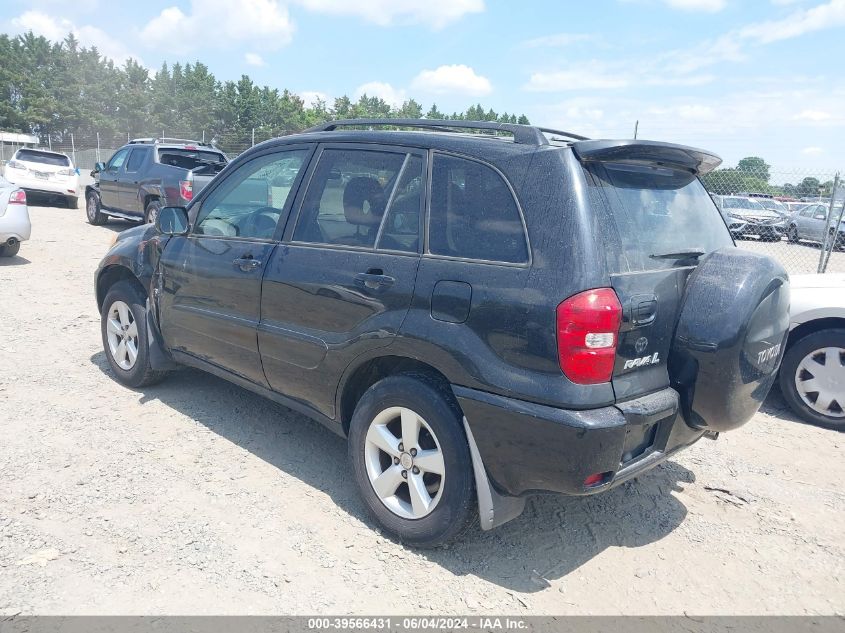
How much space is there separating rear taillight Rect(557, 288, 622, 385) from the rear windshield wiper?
51cm

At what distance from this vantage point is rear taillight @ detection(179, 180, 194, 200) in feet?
37.6

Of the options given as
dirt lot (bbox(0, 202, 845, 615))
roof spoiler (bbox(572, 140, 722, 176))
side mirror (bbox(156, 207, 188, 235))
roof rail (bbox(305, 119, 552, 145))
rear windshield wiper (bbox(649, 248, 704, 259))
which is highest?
roof rail (bbox(305, 119, 552, 145))

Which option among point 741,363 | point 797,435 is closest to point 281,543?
point 741,363

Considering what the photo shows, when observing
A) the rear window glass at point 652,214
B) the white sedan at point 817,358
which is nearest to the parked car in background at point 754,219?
the white sedan at point 817,358

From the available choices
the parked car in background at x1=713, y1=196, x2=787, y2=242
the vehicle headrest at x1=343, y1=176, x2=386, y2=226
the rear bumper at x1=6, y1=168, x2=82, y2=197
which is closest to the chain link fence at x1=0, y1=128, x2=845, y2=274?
the parked car in background at x1=713, y1=196, x2=787, y2=242

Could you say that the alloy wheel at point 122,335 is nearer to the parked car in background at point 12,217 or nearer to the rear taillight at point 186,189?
the parked car in background at point 12,217

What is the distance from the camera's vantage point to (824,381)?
4.85 meters

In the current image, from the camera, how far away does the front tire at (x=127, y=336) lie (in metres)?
4.72

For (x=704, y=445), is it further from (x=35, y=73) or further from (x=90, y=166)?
(x=35, y=73)

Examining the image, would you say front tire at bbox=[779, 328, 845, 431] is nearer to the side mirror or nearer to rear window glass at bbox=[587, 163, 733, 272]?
rear window glass at bbox=[587, 163, 733, 272]

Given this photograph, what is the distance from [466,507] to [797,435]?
3076 mm

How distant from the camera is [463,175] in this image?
2.99 m

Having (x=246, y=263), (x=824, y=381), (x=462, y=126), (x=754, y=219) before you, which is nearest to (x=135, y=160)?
(x=246, y=263)
